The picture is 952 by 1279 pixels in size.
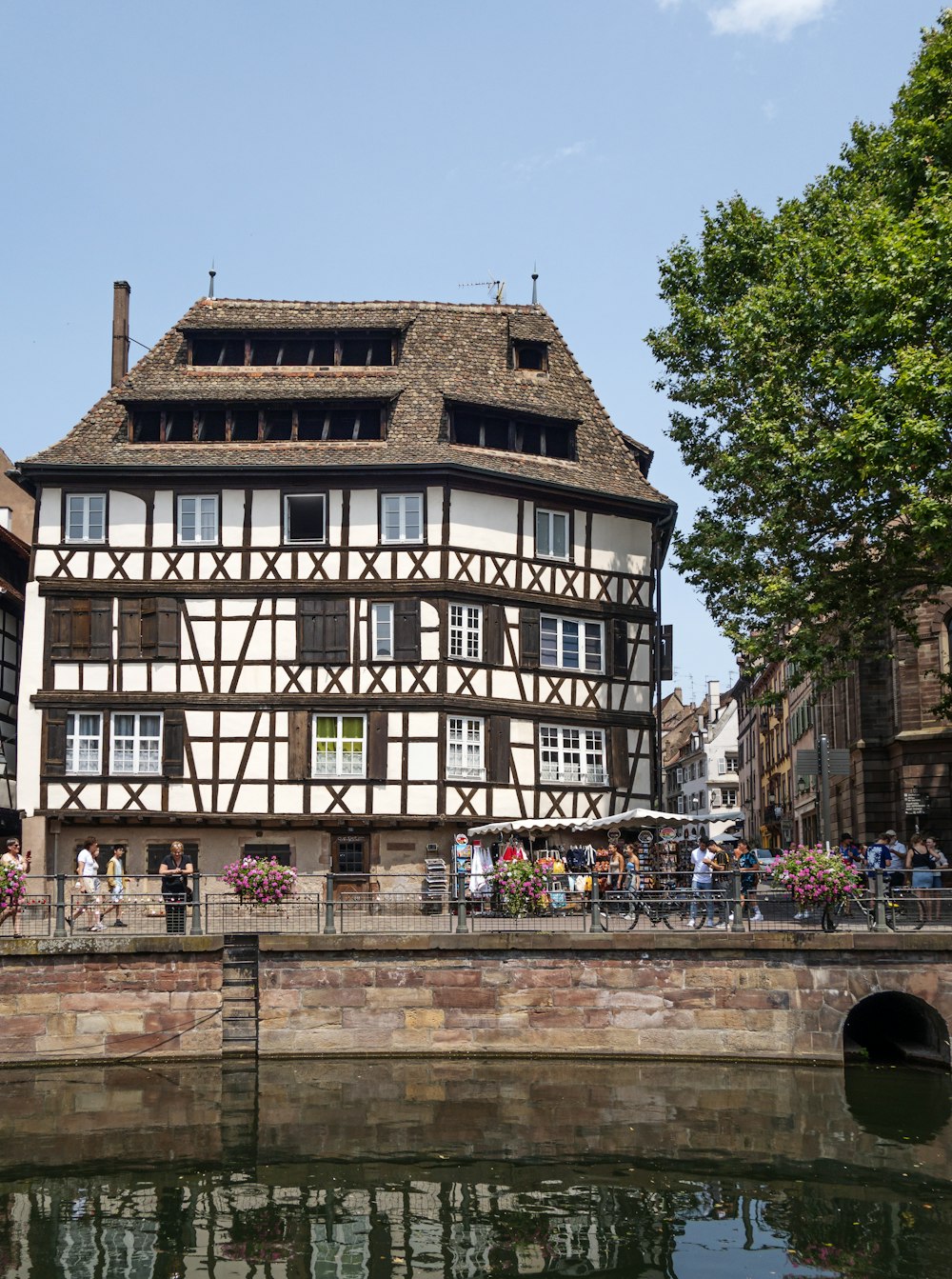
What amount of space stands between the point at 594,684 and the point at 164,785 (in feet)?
36.8

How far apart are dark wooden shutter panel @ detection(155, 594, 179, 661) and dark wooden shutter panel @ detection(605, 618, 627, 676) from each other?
1114cm

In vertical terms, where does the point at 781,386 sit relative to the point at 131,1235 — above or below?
above

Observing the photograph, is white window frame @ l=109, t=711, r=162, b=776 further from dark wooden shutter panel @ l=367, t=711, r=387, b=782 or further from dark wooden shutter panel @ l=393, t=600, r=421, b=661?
dark wooden shutter panel @ l=393, t=600, r=421, b=661

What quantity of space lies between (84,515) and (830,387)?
1884cm

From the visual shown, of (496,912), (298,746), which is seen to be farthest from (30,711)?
(496,912)

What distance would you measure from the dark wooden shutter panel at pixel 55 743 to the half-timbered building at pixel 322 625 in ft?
0.18

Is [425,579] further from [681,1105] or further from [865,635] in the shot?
[681,1105]

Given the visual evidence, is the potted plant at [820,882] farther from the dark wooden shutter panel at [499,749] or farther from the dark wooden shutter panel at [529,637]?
the dark wooden shutter panel at [529,637]

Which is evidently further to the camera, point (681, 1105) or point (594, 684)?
point (594, 684)

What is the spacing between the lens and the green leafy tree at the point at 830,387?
87.0 feet

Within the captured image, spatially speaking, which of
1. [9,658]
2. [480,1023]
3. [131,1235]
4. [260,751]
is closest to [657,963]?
[480,1023]

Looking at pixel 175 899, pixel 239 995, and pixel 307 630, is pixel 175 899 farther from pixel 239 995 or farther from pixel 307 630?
pixel 307 630

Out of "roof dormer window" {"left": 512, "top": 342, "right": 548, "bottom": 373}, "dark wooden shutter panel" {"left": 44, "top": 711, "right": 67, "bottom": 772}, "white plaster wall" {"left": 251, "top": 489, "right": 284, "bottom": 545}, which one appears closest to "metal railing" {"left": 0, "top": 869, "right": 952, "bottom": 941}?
"dark wooden shutter panel" {"left": 44, "top": 711, "right": 67, "bottom": 772}

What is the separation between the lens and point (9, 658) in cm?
4100
